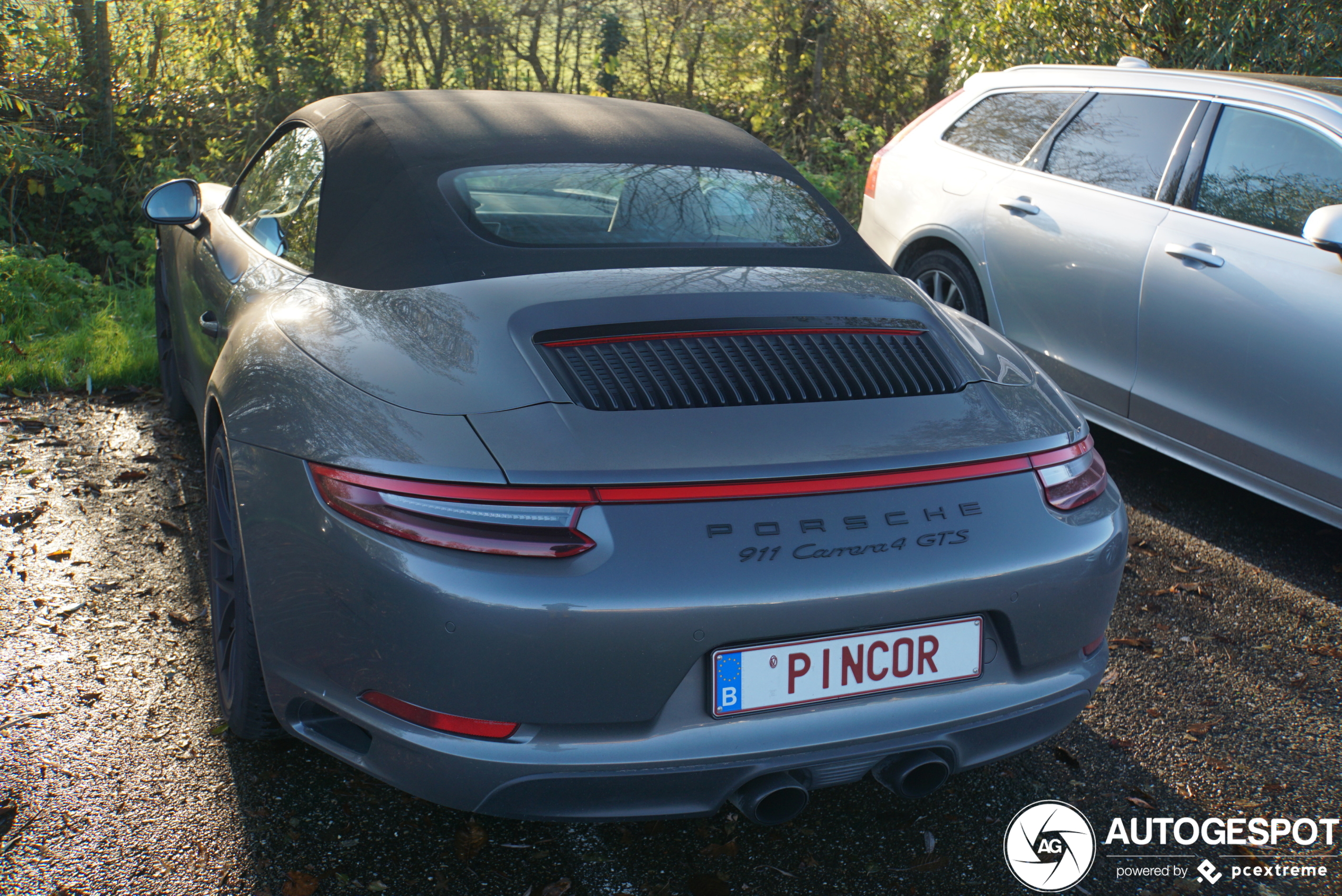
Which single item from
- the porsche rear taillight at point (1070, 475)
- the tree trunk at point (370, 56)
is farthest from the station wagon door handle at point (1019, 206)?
the tree trunk at point (370, 56)

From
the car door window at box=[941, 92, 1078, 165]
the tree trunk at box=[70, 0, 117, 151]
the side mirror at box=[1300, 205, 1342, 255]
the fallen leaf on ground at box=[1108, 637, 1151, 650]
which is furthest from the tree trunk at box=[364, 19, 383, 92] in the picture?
the fallen leaf on ground at box=[1108, 637, 1151, 650]

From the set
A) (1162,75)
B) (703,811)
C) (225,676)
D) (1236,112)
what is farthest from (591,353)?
(1162,75)

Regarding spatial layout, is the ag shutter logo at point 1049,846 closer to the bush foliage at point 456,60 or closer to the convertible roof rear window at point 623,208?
the convertible roof rear window at point 623,208

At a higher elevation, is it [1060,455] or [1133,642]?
[1060,455]

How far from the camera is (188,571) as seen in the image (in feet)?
11.6

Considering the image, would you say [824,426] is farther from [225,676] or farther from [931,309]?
[225,676]

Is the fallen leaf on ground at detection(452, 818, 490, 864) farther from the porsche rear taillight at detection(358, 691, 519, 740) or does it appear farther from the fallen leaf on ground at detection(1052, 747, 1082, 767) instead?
the fallen leaf on ground at detection(1052, 747, 1082, 767)

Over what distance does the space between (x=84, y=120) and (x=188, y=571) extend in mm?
6212

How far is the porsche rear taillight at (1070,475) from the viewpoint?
A: 2162 mm

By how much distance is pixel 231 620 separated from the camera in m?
2.62

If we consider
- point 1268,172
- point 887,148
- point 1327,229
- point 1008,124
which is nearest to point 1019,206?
point 1008,124

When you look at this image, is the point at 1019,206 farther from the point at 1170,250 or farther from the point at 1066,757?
the point at 1066,757

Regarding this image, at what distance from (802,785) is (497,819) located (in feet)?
2.80

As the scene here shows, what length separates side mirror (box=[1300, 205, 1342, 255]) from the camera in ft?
11.1
